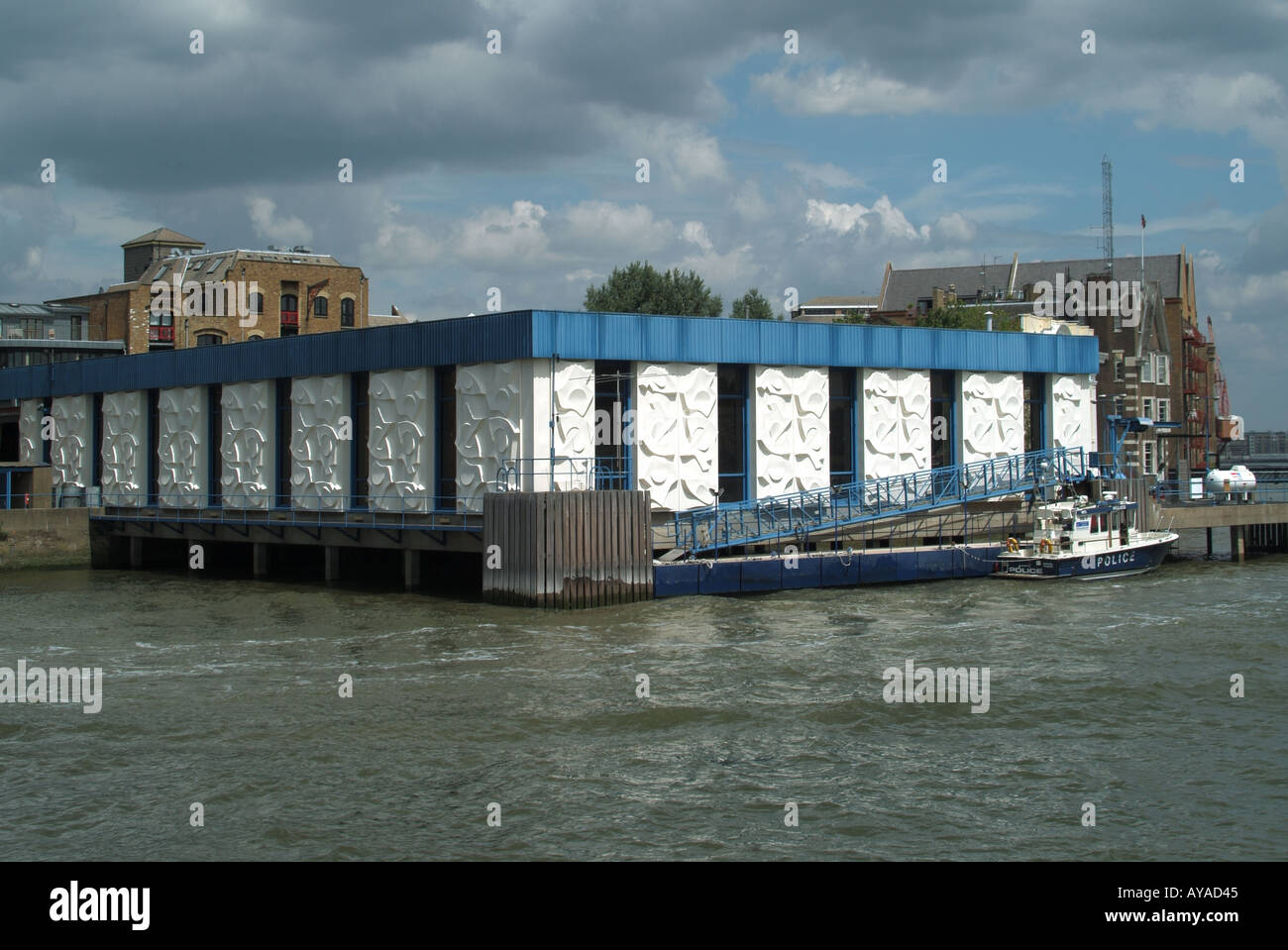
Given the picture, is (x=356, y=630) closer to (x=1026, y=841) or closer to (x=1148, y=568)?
(x=1026, y=841)

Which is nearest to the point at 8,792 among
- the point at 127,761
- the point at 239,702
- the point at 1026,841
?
the point at 127,761

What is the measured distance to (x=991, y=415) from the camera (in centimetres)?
5278

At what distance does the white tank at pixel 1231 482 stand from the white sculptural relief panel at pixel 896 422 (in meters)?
17.2

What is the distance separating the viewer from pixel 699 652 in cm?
2919

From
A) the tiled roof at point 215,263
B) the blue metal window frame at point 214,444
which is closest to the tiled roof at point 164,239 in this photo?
the tiled roof at point 215,263

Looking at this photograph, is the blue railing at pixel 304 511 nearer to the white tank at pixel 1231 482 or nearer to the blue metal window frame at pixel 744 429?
the blue metal window frame at pixel 744 429

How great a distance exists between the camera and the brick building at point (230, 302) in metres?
82.6

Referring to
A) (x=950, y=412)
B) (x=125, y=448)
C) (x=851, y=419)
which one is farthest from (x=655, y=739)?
(x=125, y=448)

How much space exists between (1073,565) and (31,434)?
5265cm

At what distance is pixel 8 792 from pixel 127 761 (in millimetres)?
1953

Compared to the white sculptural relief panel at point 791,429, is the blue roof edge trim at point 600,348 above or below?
above

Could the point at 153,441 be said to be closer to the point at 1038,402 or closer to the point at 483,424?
the point at 483,424
